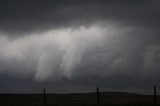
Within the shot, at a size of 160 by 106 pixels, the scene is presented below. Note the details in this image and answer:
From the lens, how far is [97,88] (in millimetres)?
39344

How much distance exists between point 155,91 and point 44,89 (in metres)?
12.3
